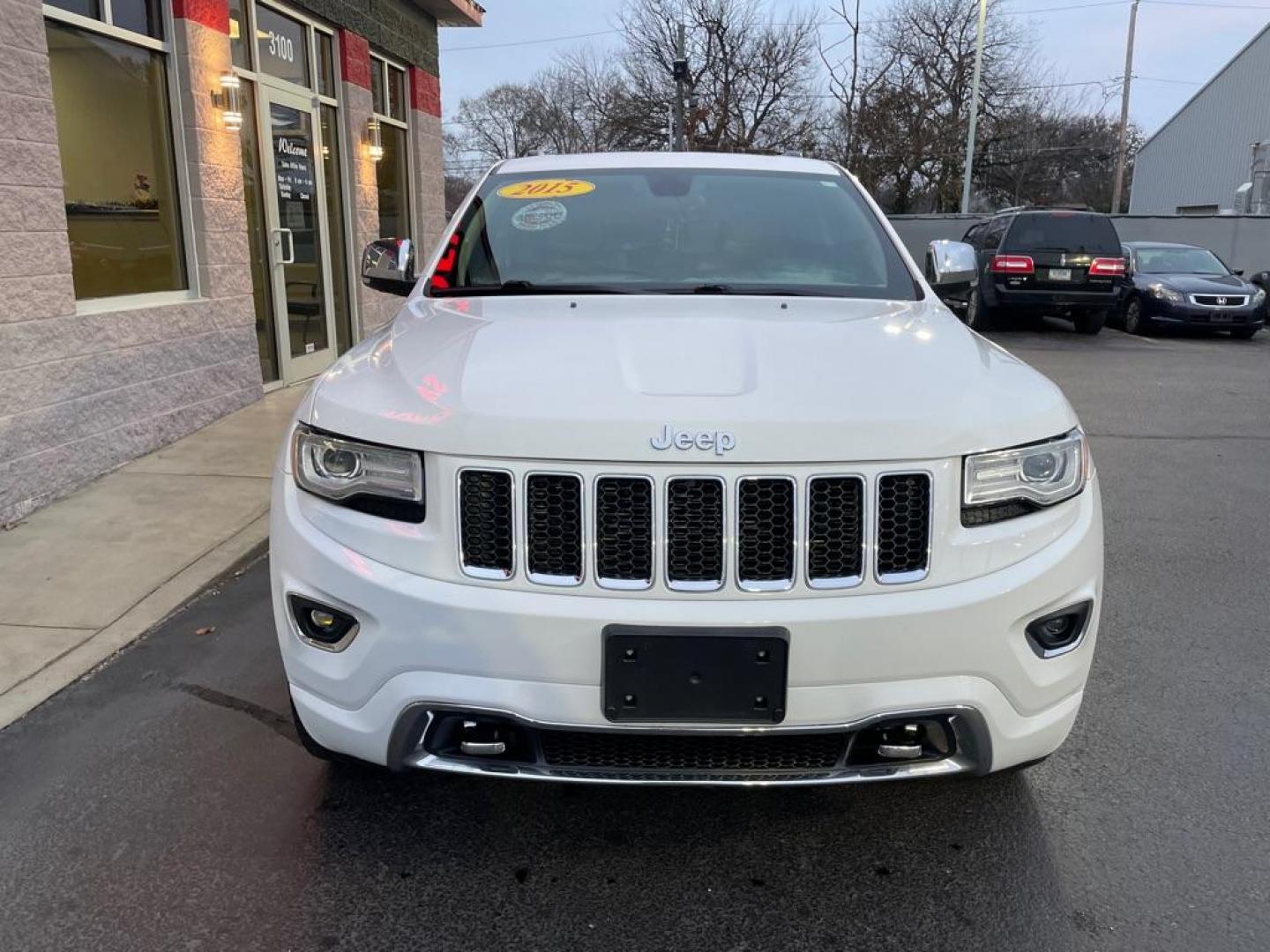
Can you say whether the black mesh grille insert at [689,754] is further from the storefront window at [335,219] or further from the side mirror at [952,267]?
the storefront window at [335,219]

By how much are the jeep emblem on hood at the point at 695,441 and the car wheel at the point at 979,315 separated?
13834 millimetres

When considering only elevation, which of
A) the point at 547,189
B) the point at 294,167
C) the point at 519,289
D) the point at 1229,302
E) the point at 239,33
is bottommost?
the point at 1229,302

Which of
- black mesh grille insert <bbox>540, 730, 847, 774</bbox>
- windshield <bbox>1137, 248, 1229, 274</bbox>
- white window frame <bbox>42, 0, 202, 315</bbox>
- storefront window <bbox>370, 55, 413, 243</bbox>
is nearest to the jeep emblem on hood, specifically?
black mesh grille insert <bbox>540, 730, 847, 774</bbox>

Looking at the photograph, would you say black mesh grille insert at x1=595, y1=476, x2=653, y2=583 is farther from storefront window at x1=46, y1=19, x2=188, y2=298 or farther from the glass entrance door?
the glass entrance door

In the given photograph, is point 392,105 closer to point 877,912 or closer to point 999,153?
point 877,912

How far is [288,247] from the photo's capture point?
29.1ft

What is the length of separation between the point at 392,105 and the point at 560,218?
8896 mm

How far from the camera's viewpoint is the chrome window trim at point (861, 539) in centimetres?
215

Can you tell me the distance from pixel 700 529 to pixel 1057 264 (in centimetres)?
1370

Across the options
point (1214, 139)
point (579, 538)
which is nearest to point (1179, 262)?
point (579, 538)

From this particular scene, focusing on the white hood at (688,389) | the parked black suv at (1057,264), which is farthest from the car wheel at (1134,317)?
the white hood at (688,389)

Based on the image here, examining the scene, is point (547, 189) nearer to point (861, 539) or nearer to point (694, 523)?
point (694, 523)

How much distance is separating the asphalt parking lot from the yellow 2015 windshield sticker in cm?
201

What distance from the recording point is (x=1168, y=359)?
12609 mm
